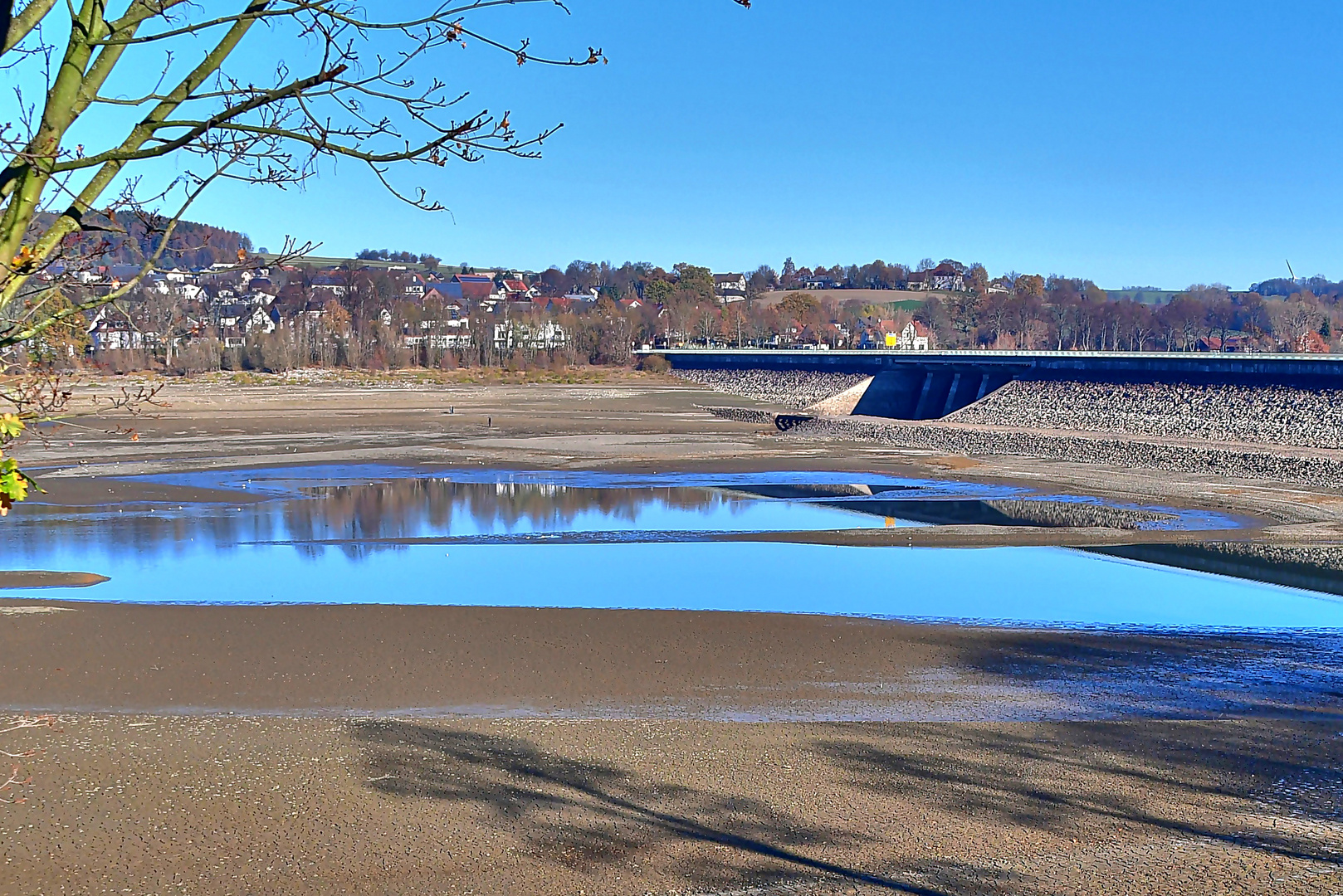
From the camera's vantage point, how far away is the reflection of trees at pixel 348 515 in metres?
24.9

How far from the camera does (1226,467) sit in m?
41.7

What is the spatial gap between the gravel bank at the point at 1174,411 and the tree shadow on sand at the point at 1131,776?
4085 centimetres

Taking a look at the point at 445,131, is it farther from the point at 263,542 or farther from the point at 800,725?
the point at 263,542

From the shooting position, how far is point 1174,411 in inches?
2243

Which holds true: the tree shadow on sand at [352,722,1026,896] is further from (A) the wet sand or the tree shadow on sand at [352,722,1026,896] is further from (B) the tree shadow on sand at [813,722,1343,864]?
(B) the tree shadow on sand at [813,722,1343,864]

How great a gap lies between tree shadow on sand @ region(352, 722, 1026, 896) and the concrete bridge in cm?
5171

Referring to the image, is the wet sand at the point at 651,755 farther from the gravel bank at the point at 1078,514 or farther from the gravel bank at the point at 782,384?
the gravel bank at the point at 782,384

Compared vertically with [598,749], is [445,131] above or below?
above

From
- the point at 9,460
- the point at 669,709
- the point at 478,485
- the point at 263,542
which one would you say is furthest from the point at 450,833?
the point at 478,485

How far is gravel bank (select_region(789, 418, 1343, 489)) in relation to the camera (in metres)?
40.3

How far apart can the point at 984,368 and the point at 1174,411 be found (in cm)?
1976

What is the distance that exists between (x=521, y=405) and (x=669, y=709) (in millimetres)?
58813

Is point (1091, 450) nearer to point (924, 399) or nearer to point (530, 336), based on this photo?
point (924, 399)

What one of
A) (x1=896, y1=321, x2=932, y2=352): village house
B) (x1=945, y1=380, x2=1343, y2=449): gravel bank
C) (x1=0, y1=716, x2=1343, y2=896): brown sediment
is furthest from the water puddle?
Answer: (x1=896, y1=321, x2=932, y2=352): village house
